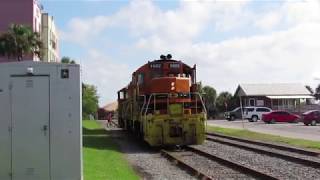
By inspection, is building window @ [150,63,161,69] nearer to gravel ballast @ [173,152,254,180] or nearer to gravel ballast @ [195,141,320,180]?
gravel ballast @ [195,141,320,180]

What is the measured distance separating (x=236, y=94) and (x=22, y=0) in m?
45.3

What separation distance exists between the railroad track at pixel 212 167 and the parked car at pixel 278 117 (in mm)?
37362

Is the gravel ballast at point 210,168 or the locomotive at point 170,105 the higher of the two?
the locomotive at point 170,105

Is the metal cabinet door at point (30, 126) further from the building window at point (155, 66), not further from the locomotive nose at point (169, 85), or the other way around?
the building window at point (155, 66)

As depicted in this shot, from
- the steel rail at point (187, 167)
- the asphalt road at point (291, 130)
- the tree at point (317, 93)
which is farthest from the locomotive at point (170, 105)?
the tree at point (317, 93)

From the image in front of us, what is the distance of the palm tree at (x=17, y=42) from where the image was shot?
179 ft

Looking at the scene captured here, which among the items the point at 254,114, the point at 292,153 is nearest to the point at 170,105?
the point at 292,153

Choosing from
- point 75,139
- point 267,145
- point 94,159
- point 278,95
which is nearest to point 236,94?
point 278,95

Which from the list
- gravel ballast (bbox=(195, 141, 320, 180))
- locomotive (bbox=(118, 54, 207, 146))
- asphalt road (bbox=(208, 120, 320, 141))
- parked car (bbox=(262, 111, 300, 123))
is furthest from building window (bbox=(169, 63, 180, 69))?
parked car (bbox=(262, 111, 300, 123))

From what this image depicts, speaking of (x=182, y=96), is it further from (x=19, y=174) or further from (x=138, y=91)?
(x=19, y=174)

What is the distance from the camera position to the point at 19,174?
36.5ft

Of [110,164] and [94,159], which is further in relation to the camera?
[94,159]

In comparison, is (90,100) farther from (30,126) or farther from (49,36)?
(30,126)

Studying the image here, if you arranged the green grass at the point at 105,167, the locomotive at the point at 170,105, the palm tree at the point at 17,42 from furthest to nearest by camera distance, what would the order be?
the palm tree at the point at 17,42 < the locomotive at the point at 170,105 < the green grass at the point at 105,167
